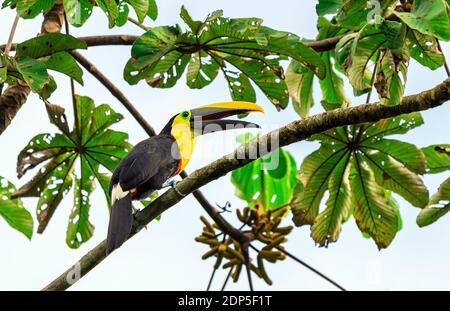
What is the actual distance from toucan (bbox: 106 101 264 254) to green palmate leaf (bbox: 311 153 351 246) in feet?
1.80

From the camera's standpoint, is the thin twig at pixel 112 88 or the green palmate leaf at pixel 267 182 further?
the green palmate leaf at pixel 267 182

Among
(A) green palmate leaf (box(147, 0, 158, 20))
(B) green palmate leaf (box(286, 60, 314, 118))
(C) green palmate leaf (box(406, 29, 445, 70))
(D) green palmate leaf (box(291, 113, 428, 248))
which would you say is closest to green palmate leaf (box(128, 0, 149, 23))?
(A) green palmate leaf (box(147, 0, 158, 20))

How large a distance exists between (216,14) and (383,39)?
805mm

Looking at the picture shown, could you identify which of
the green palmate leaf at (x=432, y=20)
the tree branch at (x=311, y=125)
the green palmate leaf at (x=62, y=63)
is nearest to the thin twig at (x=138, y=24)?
the green palmate leaf at (x=62, y=63)

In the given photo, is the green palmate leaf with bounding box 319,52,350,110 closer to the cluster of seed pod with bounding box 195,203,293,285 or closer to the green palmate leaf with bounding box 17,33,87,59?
the cluster of seed pod with bounding box 195,203,293,285

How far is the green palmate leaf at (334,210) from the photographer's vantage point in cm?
448

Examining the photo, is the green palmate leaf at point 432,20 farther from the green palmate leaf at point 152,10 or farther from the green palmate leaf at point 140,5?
the green palmate leaf at point 152,10

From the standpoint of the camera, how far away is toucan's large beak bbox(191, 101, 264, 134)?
439 centimetres

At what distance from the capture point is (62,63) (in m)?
3.83

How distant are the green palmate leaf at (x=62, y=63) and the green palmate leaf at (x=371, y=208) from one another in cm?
161

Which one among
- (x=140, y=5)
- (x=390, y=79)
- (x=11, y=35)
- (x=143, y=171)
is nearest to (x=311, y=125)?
(x=390, y=79)

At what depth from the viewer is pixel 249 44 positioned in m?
4.07

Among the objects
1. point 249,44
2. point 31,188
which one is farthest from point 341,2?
point 31,188

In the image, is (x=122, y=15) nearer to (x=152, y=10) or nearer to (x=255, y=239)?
(x=152, y=10)
